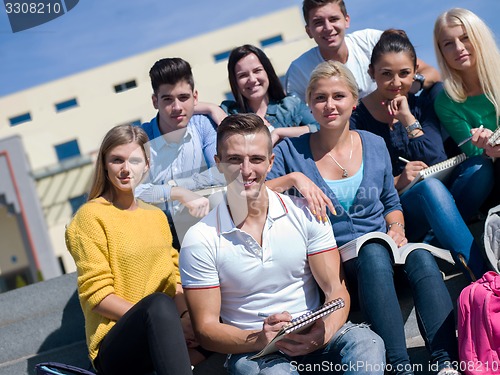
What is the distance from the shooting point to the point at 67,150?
2962cm

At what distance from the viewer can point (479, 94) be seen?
330 centimetres

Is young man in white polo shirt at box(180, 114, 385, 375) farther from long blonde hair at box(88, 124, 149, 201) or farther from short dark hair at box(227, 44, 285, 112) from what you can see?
short dark hair at box(227, 44, 285, 112)

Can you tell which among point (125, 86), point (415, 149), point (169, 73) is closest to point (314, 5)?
point (169, 73)

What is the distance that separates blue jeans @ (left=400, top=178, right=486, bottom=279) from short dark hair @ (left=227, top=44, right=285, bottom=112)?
1.18m

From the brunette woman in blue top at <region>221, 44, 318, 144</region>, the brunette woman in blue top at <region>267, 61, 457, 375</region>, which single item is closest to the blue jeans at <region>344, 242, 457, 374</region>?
the brunette woman in blue top at <region>267, 61, 457, 375</region>

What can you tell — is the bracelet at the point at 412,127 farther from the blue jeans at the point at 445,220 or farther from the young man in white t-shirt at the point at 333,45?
the young man in white t-shirt at the point at 333,45

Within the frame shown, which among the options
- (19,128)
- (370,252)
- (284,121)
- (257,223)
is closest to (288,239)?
(257,223)

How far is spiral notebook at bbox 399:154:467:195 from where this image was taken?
3031 millimetres

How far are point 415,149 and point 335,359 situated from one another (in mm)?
1310

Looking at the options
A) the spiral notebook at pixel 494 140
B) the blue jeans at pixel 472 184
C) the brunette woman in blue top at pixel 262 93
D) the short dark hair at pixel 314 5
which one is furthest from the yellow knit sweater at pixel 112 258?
the short dark hair at pixel 314 5

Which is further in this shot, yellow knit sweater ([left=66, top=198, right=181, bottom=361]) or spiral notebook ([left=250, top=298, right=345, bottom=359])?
yellow knit sweater ([left=66, top=198, right=181, bottom=361])

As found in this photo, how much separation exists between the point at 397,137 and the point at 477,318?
1179mm

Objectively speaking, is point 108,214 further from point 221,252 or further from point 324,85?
point 324,85

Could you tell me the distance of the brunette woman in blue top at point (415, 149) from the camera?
2.79 m
